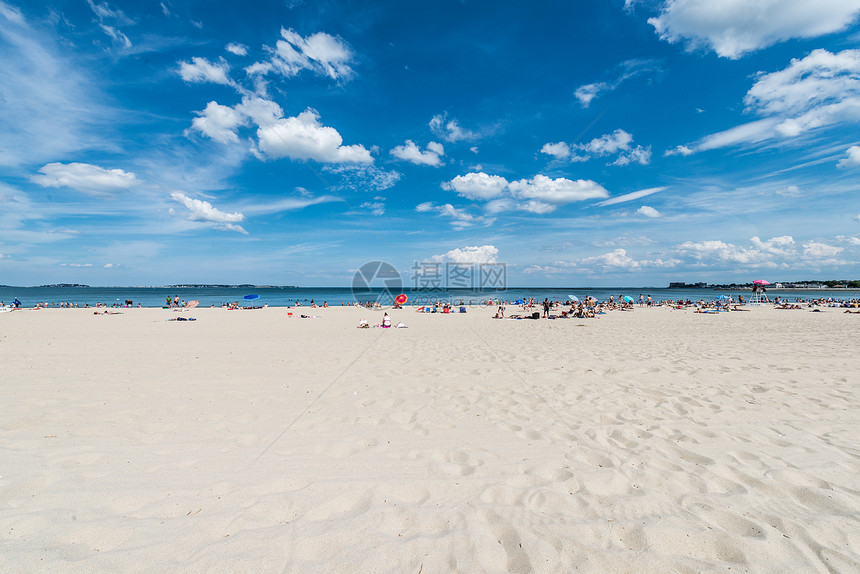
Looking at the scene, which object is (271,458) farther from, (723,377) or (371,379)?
(723,377)

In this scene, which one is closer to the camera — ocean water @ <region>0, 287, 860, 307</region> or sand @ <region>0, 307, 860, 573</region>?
sand @ <region>0, 307, 860, 573</region>

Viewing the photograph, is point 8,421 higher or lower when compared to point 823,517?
higher

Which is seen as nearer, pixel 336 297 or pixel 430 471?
pixel 430 471

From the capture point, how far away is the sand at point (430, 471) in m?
2.29

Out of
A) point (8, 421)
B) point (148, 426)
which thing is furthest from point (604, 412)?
point (8, 421)

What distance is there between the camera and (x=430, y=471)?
10.9ft

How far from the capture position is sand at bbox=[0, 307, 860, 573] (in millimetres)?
2295

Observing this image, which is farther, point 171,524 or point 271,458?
point 271,458

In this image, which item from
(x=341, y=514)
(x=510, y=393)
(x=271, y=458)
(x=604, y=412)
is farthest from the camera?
(x=510, y=393)

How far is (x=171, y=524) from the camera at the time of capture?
8.39ft

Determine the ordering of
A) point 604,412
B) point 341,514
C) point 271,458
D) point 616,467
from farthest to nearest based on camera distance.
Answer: point 604,412 → point 271,458 → point 616,467 → point 341,514

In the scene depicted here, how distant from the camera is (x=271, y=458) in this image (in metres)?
3.59

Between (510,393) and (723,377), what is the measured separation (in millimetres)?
4345

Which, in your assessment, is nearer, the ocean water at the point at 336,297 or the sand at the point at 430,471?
the sand at the point at 430,471
